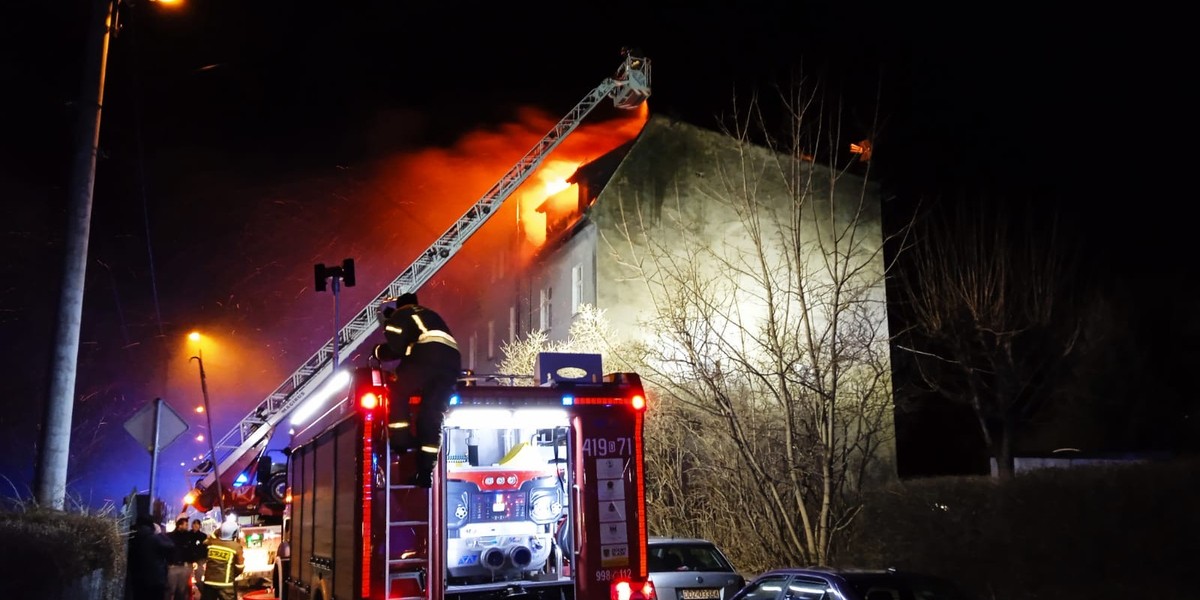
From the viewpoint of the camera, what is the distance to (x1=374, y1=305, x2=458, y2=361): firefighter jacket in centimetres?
647

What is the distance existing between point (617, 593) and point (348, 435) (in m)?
2.53

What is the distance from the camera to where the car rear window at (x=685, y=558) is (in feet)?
35.8

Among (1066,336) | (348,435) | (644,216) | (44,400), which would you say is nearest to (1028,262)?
(1066,336)

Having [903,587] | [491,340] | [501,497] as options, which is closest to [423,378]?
[501,497]

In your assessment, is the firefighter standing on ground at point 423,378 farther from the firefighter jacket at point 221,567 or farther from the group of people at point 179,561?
the firefighter jacket at point 221,567

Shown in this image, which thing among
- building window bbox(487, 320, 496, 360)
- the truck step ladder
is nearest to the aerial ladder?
building window bbox(487, 320, 496, 360)

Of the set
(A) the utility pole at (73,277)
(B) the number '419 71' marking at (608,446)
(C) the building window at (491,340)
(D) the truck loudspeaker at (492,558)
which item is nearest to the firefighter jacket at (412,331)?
(B) the number '419 71' marking at (608,446)

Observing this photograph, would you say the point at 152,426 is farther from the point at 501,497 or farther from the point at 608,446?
the point at 608,446

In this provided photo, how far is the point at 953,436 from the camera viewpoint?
32.0 m

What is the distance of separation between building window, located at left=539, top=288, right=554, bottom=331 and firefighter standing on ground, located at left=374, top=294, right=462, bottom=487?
21.1m

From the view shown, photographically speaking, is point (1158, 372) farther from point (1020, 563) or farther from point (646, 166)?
point (1020, 563)

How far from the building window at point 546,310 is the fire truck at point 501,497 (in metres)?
19.7

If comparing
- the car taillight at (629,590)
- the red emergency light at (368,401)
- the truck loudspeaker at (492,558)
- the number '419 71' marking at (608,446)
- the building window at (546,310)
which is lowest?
the car taillight at (629,590)

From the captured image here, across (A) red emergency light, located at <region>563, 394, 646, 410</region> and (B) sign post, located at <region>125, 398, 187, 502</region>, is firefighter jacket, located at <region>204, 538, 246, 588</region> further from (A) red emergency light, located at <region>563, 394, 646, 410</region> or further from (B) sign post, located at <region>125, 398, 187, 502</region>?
(A) red emergency light, located at <region>563, 394, 646, 410</region>
